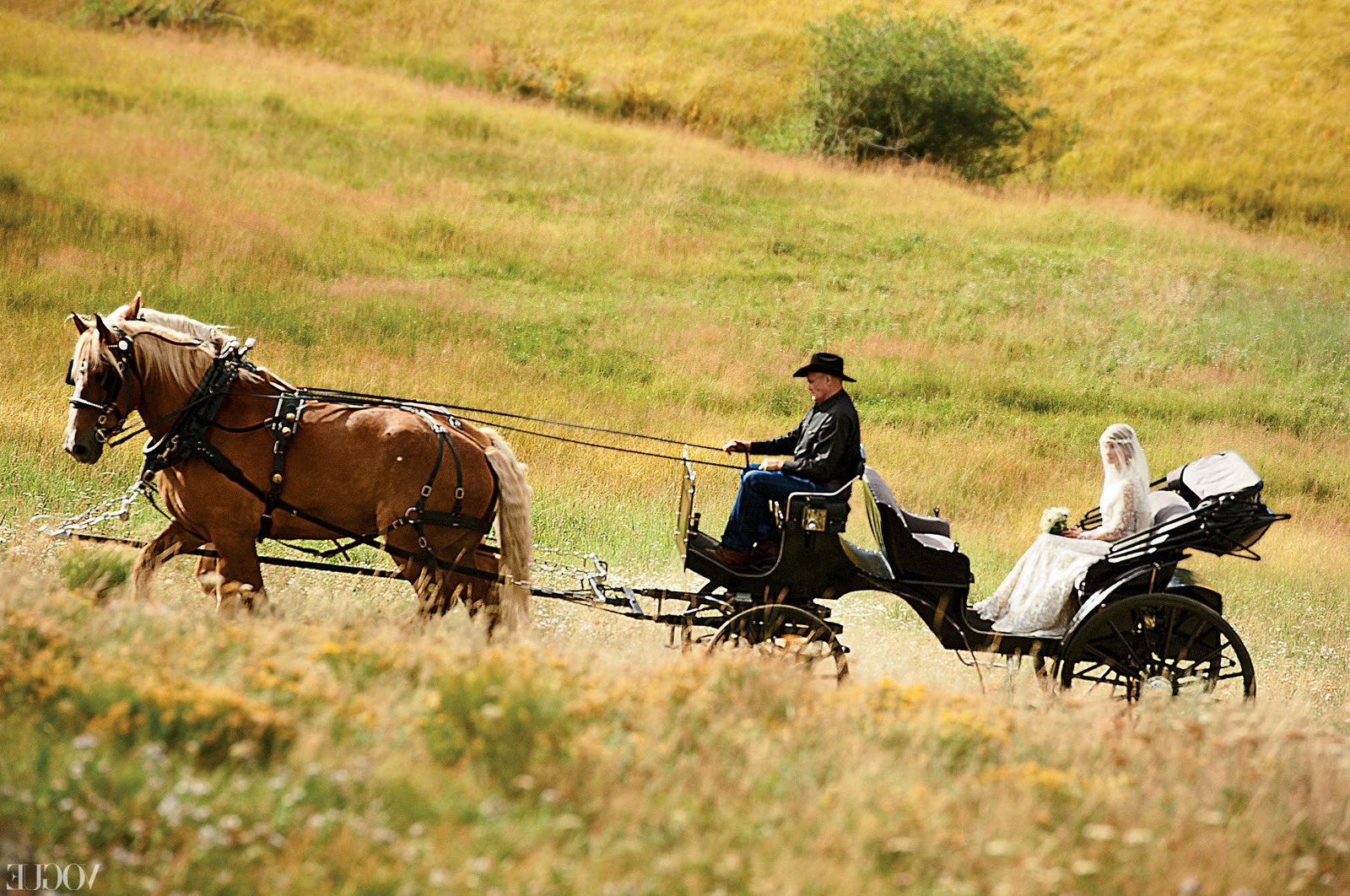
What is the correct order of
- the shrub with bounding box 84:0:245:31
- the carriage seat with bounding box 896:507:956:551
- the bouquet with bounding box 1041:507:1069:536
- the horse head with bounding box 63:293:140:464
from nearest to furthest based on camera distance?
the horse head with bounding box 63:293:140:464, the carriage seat with bounding box 896:507:956:551, the bouquet with bounding box 1041:507:1069:536, the shrub with bounding box 84:0:245:31

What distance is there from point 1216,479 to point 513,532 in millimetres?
4064

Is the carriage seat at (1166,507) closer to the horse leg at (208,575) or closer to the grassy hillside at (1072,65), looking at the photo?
the horse leg at (208,575)

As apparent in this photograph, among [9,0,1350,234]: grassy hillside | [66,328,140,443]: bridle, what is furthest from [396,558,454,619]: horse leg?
[9,0,1350,234]: grassy hillside

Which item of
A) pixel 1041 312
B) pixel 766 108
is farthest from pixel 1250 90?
pixel 1041 312

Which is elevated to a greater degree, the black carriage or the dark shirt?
the dark shirt

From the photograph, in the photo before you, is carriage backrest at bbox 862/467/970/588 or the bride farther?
the bride

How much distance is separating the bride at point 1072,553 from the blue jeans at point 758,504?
1346mm

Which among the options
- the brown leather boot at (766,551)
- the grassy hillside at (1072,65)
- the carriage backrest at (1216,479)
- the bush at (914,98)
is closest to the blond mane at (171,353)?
the brown leather boot at (766,551)

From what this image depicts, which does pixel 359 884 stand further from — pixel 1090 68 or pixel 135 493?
pixel 1090 68

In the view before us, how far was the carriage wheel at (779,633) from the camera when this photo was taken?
254 inches

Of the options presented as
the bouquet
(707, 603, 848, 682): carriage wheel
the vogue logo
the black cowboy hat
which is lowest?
the vogue logo

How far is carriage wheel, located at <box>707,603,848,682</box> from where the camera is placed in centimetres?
644

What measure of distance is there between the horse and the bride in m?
2.87

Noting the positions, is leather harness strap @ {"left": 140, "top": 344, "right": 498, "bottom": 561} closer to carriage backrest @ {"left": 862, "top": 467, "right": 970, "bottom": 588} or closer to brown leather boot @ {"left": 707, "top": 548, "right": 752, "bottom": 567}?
brown leather boot @ {"left": 707, "top": 548, "right": 752, "bottom": 567}
